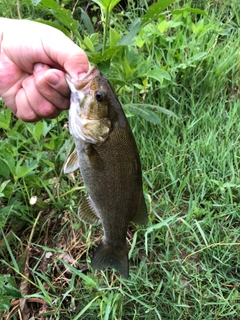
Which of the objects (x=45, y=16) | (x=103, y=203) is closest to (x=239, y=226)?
(x=103, y=203)

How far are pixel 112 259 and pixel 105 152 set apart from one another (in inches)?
21.5

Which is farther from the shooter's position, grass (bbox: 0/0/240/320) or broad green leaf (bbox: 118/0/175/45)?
grass (bbox: 0/0/240/320)

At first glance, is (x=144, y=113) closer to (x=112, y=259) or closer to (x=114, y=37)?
(x=114, y=37)

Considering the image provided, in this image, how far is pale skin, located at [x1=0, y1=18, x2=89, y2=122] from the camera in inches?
63.2

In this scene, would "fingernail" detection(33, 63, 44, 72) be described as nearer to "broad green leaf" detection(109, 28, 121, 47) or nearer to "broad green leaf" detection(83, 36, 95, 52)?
"broad green leaf" detection(83, 36, 95, 52)

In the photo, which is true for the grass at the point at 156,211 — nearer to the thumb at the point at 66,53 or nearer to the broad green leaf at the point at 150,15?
the broad green leaf at the point at 150,15

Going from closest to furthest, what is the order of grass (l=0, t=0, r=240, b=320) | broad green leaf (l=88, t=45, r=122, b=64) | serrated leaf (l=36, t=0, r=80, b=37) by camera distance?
1. serrated leaf (l=36, t=0, r=80, b=37)
2. broad green leaf (l=88, t=45, r=122, b=64)
3. grass (l=0, t=0, r=240, b=320)

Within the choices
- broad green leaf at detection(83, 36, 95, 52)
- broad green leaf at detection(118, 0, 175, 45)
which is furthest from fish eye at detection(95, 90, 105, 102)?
broad green leaf at detection(83, 36, 95, 52)

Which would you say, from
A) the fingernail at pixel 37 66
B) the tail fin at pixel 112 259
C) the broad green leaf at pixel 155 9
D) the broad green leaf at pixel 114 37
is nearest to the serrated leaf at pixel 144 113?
the broad green leaf at pixel 114 37

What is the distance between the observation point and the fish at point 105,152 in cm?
158

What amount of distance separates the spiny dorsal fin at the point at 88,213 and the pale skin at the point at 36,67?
428 millimetres

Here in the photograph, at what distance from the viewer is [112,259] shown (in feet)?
6.19

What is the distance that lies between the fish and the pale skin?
2.8 inches

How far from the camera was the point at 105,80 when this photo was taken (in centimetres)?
156
